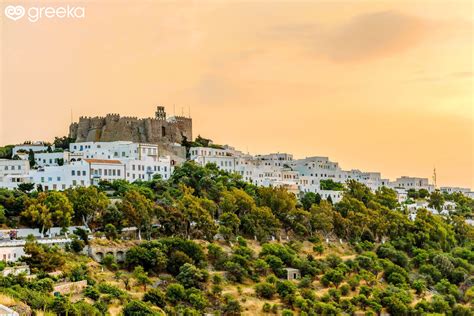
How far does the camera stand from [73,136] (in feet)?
181

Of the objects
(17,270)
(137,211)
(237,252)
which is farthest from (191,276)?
(17,270)

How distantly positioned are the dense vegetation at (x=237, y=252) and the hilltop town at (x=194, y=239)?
3.0 inches

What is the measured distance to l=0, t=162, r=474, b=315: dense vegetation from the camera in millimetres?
29453

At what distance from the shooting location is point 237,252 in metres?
36.0

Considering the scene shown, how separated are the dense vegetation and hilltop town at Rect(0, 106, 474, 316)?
0.08m

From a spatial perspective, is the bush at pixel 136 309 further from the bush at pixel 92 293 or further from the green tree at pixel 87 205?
the green tree at pixel 87 205

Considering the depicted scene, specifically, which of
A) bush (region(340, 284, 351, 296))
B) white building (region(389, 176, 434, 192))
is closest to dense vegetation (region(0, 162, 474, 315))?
bush (region(340, 284, 351, 296))

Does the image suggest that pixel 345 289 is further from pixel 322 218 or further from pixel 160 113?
pixel 160 113

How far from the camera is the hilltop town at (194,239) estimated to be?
95.2 feet

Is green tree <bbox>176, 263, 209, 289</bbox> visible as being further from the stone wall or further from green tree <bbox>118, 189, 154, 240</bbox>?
the stone wall

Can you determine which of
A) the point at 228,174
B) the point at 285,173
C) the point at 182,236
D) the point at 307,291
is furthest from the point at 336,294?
the point at 285,173

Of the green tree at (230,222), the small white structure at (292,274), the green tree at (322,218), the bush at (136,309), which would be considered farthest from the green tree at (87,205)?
the green tree at (322,218)

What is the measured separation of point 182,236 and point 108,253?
497 cm

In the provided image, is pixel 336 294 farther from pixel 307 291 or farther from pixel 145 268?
pixel 145 268
